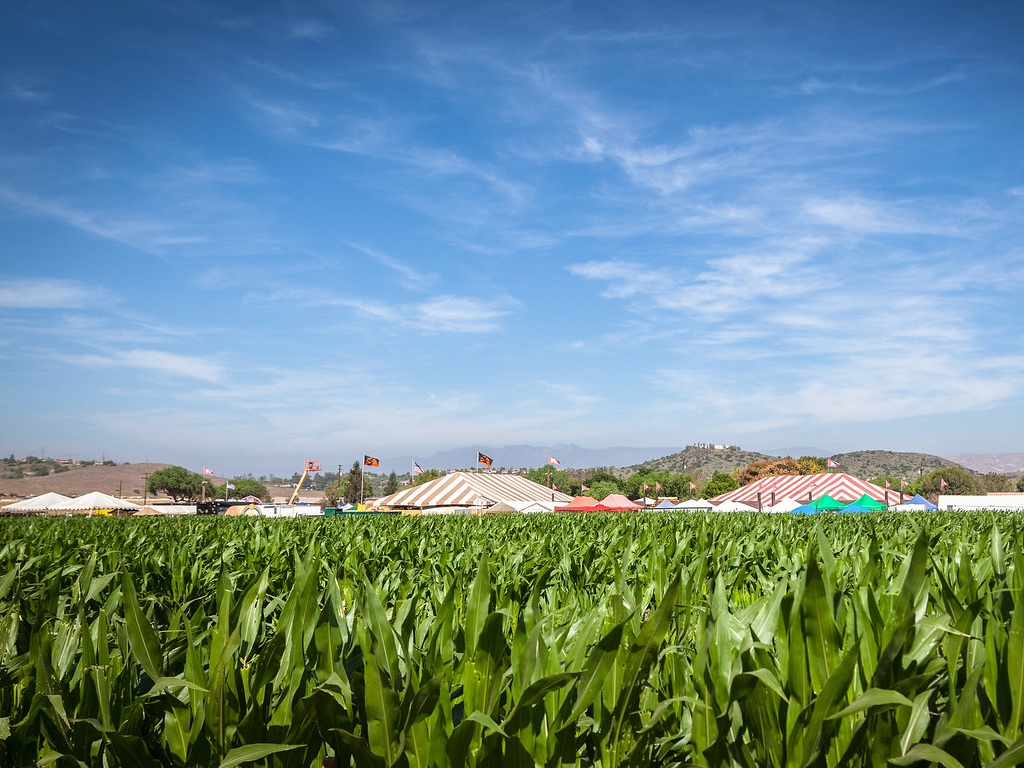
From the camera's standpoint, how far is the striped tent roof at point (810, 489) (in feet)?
157

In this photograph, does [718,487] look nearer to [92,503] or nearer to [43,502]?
[92,503]

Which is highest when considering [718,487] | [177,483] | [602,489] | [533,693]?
[533,693]

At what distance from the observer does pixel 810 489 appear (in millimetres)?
52969

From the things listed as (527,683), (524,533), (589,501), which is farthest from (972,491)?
(527,683)

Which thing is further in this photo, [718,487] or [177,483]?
[177,483]

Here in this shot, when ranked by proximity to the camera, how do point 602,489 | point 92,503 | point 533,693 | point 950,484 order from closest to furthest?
point 533,693, point 92,503, point 950,484, point 602,489

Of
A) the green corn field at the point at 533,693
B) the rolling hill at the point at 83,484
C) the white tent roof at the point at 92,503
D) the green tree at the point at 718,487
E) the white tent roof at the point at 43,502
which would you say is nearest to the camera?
the green corn field at the point at 533,693

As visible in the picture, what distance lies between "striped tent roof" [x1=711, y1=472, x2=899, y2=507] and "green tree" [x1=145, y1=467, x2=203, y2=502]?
106 m

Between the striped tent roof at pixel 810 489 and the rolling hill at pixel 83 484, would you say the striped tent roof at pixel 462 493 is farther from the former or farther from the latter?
the rolling hill at pixel 83 484

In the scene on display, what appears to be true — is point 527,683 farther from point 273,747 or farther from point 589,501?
point 589,501

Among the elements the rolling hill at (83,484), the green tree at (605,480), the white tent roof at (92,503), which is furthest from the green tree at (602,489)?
the rolling hill at (83,484)

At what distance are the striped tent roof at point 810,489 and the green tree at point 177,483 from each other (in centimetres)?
10582

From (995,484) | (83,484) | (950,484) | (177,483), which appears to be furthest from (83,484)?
(995,484)

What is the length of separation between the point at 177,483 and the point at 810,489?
114806mm
